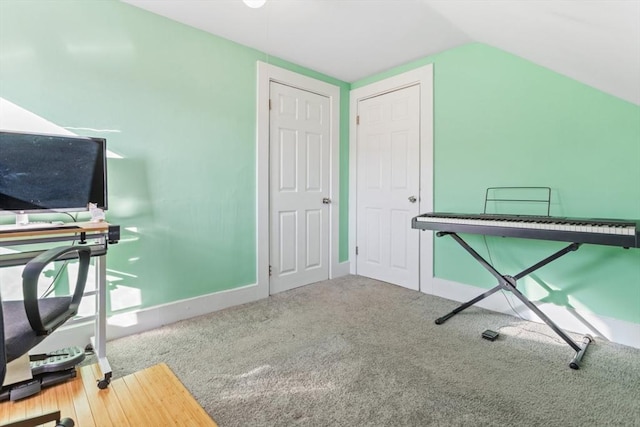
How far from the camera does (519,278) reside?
85.0 inches

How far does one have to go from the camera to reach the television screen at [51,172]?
164 cm

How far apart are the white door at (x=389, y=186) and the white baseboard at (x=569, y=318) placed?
48 centimetres

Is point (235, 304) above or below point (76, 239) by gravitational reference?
below

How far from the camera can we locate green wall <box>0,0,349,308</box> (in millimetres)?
1922

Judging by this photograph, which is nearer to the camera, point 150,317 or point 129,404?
point 129,404

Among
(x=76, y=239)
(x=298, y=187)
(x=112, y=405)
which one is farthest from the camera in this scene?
(x=298, y=187)

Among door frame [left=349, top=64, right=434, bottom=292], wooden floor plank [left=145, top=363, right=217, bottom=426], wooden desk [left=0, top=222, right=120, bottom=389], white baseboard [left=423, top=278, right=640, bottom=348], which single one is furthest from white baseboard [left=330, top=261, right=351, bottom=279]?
wooden desk [left=0, top=222, right=120, bottom=389]

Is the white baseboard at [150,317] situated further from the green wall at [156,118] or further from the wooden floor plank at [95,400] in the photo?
the wooden floor plank at [95,400]

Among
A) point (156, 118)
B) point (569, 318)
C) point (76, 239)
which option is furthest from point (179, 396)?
point (569, 318)

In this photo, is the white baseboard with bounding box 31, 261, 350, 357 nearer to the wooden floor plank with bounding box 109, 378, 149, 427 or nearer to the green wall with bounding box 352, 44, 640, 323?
the wooden floor plank with bounding box 109, 378, 149, 427

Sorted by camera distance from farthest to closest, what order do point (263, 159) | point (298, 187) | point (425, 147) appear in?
point (298, 187) → point (425, 147) → point (263, 159)

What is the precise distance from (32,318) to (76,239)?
2.23 ft

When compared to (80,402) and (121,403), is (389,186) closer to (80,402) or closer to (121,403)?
(121,403)

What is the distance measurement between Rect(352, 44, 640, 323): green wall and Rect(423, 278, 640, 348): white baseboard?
5cm
